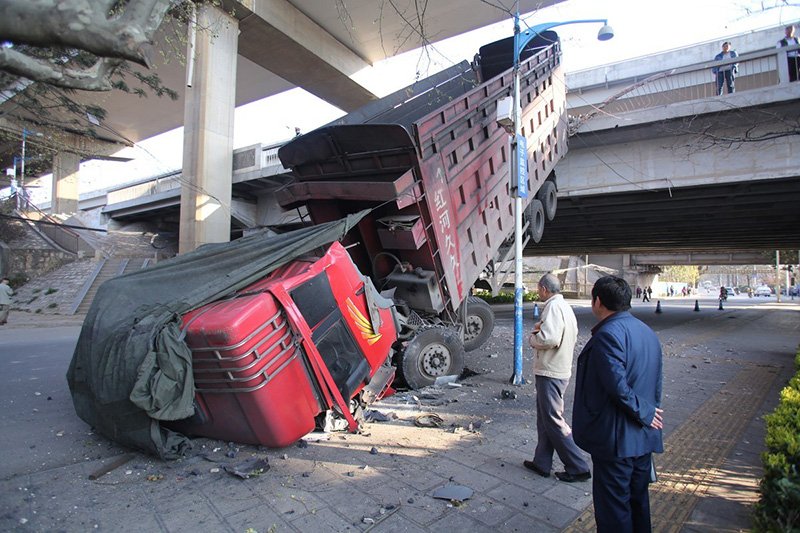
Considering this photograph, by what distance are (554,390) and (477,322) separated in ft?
14.6

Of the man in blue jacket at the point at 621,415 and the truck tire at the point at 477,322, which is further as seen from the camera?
the truck tire at the point at 477,322

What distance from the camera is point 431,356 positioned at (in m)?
6.17

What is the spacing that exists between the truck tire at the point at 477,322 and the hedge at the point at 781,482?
16.7 feet

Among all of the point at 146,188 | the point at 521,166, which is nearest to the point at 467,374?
the point at 521,166

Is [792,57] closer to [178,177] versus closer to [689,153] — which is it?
[689,153]

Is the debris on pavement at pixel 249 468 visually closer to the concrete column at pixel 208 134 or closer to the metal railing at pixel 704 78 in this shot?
the metal railing at pixel 704 78

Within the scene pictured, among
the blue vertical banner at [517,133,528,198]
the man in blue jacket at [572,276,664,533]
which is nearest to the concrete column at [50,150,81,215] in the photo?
the blue vertical banner at [517,133,528,198]

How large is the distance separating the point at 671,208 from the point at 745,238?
11.1m

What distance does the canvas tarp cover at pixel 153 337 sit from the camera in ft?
11.0

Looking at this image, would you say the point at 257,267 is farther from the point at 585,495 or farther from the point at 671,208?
the point at 671,208

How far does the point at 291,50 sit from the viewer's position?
16516mm

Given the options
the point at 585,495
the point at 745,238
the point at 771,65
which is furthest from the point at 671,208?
the point at 585,495

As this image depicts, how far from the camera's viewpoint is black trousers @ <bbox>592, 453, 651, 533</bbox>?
2.25 m

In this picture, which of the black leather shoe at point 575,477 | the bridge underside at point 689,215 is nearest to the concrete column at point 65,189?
the bridge underside at point 689,215
